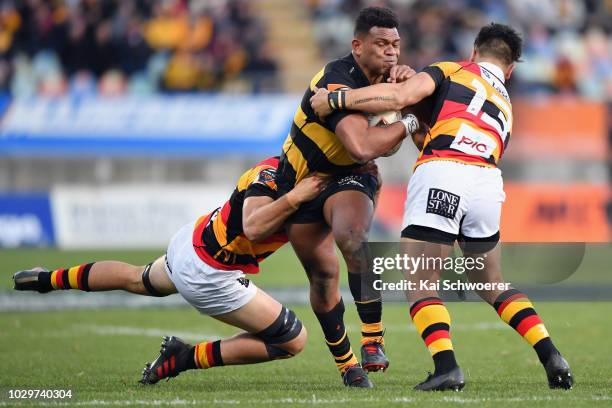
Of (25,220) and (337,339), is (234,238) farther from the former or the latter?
(25,220)

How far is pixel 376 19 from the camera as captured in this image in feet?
25.0

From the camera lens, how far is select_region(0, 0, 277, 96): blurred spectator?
74.8 ft

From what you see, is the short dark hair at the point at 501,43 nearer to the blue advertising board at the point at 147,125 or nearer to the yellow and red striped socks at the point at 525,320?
the yellow and red striped socks at the point at 525,320

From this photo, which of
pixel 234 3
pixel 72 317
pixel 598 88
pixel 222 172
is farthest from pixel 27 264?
pixel 598 88

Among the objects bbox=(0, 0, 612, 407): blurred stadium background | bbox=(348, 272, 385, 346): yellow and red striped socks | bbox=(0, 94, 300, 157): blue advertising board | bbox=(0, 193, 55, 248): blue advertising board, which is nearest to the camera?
bbox=(348, 272, 385, 346): yellow and red striped socks

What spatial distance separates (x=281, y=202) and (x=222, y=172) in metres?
15.5

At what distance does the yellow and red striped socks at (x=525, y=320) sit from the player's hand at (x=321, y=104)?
66.1 inches

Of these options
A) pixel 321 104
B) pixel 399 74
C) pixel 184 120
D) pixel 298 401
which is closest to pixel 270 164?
pixel 321 104

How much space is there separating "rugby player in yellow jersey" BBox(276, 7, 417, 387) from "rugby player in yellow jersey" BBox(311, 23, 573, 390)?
388 mm

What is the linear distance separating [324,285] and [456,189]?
4.29ft

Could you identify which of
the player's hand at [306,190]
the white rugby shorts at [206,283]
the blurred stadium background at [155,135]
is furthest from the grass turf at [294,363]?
the blurred stadium background at [155,135]

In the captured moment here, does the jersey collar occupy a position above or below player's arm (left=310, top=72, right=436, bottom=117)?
above

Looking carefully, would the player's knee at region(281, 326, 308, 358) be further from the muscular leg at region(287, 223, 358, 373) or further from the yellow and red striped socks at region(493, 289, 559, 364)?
the yellow and red striped socks at region(493, 289, 559, 364)

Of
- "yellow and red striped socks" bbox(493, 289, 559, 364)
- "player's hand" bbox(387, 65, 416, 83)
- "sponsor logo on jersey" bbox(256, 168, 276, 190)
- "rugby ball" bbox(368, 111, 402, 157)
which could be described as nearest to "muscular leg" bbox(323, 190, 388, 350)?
"sponsor logo on jersey" bbox(256, 168, 276, 190)
